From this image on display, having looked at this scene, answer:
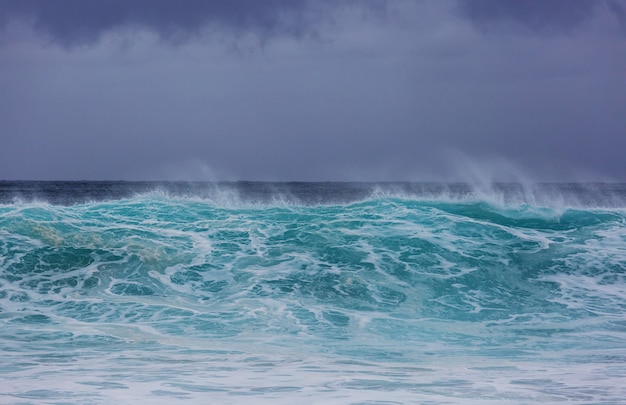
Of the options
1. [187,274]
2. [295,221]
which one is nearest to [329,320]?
[187,274]

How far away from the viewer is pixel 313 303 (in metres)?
12.7

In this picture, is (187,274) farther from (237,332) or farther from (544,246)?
(544,246)

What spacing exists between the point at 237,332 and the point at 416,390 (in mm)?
4047

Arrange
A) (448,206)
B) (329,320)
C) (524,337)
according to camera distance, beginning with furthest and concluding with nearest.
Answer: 1. (448,206)
2. (329,320)
3. (524,337)

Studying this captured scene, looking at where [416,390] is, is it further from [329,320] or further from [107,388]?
[329,320]

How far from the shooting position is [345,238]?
16266mm

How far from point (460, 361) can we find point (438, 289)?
4797 millimetres

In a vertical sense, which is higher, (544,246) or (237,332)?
(544,246)

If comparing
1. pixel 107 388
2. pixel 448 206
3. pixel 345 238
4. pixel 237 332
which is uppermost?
pixel 448 206

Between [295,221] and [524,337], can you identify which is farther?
[295,221]

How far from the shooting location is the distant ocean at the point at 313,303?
24.7 ft

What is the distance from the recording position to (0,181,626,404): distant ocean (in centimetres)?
754

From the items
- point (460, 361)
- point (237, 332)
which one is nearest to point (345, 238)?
point (237, 332)

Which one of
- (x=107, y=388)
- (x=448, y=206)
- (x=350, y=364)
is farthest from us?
(x=448, y=206)
